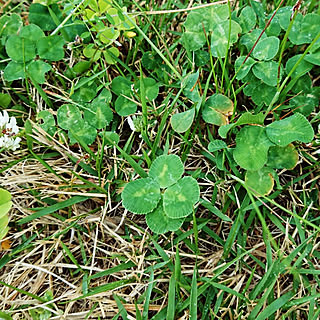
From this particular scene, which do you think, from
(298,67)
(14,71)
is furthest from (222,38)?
(14,71)

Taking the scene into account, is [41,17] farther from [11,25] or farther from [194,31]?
[194,31]

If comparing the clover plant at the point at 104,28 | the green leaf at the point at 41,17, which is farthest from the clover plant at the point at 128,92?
the green leaf at the point at 41,17

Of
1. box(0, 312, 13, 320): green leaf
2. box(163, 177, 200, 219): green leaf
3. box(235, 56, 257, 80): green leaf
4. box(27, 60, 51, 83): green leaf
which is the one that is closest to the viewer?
box(0, 312, 13, 320): green leaf

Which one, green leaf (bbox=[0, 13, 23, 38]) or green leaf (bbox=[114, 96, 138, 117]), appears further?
green leaf (bbox=[0, 13, 23, 38])

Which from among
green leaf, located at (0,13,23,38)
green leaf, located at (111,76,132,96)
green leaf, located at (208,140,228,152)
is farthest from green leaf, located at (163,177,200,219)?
green leaf, located at (0,13,23,38)

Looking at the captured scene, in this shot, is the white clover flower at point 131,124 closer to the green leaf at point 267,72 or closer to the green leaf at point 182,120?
the green leaf at point 182,120

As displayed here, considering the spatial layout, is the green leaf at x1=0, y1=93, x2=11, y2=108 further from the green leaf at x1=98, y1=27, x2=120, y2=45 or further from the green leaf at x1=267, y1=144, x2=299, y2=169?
the green leaf at x1=267, y1=144, x2=299, y2=169
